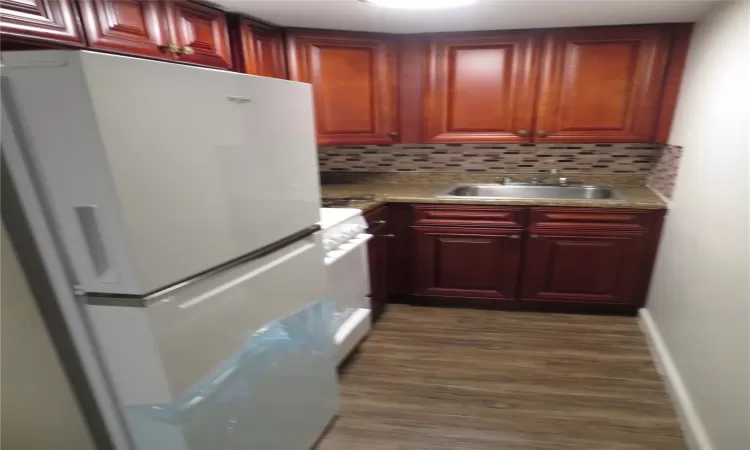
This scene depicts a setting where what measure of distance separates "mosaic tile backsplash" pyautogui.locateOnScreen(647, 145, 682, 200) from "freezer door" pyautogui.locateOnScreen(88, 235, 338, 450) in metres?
1.93

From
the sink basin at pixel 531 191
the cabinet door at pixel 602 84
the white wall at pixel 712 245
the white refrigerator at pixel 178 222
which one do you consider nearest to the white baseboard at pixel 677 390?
the white wall at pixel 712 245

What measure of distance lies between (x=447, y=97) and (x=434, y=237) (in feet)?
2.88

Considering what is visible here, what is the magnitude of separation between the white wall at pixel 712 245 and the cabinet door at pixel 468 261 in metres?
0.78

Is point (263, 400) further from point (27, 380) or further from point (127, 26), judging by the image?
point (127, 26)

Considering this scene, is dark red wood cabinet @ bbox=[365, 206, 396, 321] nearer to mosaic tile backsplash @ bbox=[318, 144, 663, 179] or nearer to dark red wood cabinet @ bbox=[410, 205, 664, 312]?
dark red wood cabinet @ bbox=[410, 205, 664, 312]

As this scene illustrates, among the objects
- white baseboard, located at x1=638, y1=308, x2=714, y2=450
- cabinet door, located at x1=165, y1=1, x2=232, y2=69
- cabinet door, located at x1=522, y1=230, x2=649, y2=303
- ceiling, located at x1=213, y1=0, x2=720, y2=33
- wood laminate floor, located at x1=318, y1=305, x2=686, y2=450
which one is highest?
ceiling, located at x1=213, y1=0, x2=720, y2=33

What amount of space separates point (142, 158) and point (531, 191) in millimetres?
2373

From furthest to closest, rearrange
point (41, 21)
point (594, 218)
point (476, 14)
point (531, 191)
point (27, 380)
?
point (531, 191), point (594, 218), point (476, 14), point (41, 21), point (27, 380)

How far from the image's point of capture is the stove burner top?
2.06 metres

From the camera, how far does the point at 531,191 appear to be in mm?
2539

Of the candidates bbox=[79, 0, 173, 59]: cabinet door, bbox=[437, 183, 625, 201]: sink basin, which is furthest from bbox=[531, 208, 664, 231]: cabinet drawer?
bbox=[79, 0, 173, 59]: cabinet door

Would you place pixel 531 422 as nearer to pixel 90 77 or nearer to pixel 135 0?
pixel 90 77

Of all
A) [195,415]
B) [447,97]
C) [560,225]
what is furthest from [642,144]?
[195,415]

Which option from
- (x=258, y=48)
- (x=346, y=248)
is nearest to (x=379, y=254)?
(x=346, y=248)
